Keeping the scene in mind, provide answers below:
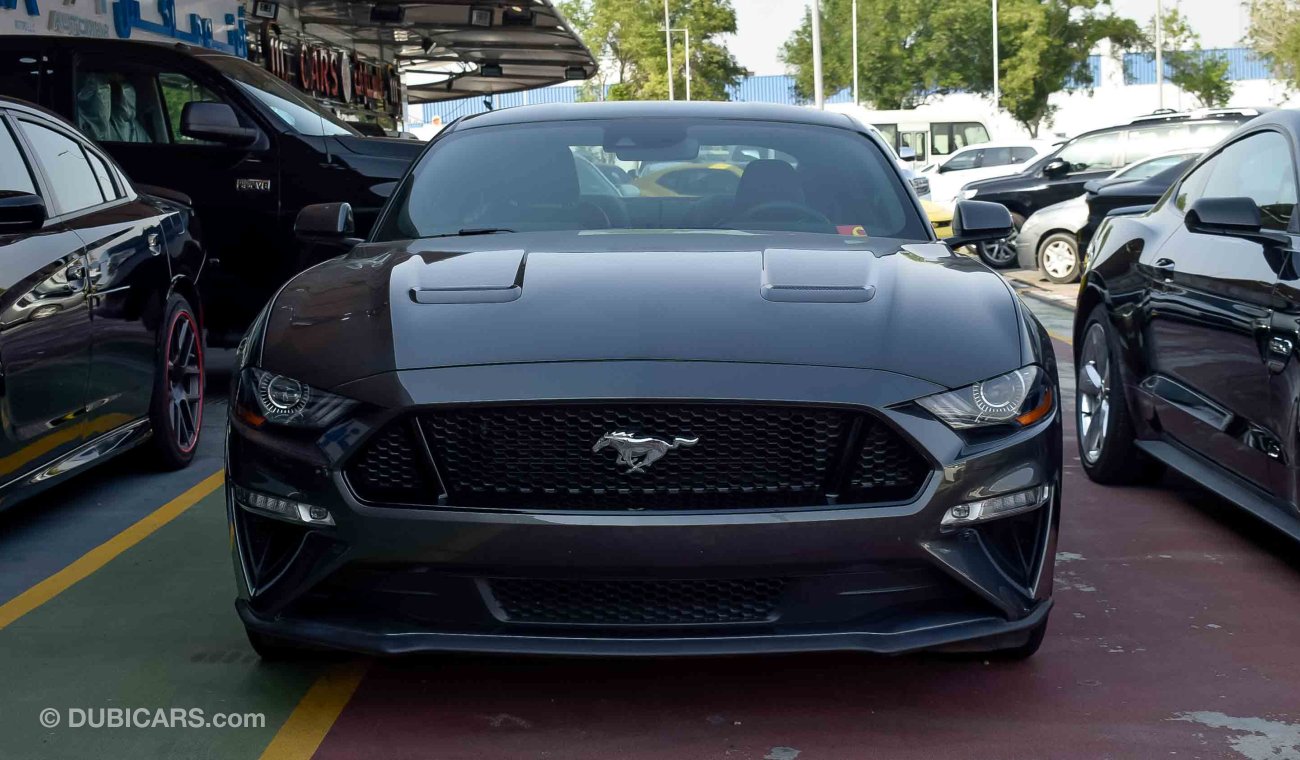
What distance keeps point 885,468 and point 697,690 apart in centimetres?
81

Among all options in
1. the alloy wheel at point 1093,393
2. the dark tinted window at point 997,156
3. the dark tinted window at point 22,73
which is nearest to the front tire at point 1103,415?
the alloy wheel at point 1093,393

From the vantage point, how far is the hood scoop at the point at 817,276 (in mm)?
3809

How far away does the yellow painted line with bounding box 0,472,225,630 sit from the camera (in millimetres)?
4832

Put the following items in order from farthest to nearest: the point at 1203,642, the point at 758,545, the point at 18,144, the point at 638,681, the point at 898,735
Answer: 1. the point at 18,144
2. the point at 1203,642
3. the point at 638,681
4. the point at 898,735
5. the point at 758,545

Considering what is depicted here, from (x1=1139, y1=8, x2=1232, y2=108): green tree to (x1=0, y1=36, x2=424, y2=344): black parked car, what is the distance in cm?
6763

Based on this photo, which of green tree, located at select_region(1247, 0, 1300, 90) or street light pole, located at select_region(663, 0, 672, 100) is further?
street light pole, located at select_region(663, 0, 672, 100)

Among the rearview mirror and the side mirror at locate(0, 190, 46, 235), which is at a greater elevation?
the side mirror at locate(0, 190, 46, 235)

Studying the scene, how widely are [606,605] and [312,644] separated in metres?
0.64

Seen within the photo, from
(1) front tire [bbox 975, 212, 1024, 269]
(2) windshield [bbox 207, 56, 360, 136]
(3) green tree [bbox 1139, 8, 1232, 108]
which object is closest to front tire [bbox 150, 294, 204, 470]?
(2) windshield [bbox 207, 56, 360, 136]

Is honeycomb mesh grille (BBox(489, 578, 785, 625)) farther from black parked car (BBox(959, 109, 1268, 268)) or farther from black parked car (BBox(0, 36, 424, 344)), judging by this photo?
black parked car (BBox(959, 109, 1268, 268))

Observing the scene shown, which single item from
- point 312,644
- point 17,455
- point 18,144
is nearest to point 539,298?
point 312,644

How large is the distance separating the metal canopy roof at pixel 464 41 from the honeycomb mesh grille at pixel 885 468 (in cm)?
1993

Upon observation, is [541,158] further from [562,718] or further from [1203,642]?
[1203,642]

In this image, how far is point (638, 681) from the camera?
13.1ft
